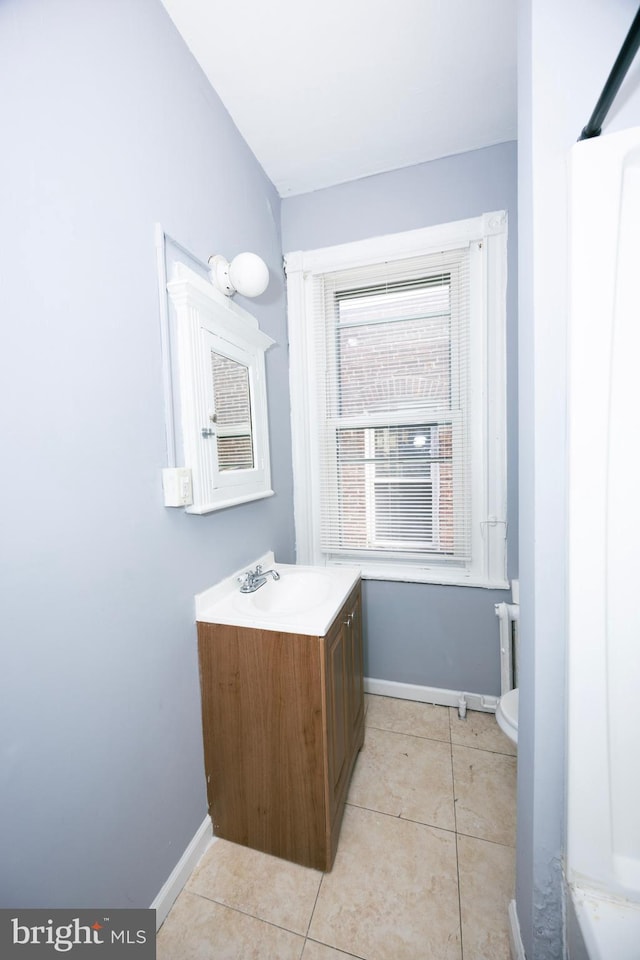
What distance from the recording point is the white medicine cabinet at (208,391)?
1108mm

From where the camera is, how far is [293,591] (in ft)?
5.13

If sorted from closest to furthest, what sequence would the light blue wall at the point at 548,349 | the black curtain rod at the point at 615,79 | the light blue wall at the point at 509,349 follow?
the black curtain rod at the point at 615,79, the light blue wall at the point at 548,349, the light blue wall at the point at 509,349

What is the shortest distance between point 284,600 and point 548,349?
1.31 m

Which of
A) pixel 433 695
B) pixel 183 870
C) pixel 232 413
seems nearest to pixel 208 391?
pixel 232 413

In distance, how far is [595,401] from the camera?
2.23 feet

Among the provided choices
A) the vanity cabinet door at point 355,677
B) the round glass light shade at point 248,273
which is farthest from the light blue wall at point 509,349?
the round glass light shade at point 248,273

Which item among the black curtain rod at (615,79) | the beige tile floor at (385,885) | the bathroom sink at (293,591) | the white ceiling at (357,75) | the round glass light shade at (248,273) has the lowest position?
the beige tile floor at (385,885)

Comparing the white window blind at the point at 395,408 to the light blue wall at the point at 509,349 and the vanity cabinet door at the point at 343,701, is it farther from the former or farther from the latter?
the vanity cabinet door at the point at 343,701

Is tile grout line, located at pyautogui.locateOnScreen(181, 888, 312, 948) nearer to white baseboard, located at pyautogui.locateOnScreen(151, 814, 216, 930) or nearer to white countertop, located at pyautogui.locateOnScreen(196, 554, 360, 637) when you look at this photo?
white baseboard, located at pyautogui.locateOnScreen(151, 814, 216, 930)

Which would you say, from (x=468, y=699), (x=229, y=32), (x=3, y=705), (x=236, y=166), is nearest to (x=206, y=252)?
(x=236, y=166)

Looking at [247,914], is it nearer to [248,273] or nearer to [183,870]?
[183,870]

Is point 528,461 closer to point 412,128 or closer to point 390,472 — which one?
point 390,472

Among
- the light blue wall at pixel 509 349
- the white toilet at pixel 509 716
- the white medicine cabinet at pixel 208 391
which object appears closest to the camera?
the white medicine cabinet at pixel 208 391

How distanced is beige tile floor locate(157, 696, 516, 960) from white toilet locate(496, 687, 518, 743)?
0.35 metres
